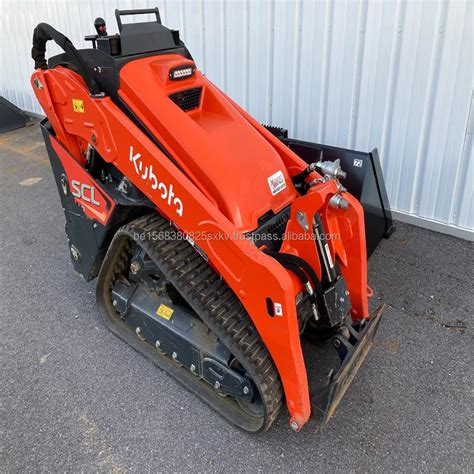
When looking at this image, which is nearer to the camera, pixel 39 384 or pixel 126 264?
pixel 39 384

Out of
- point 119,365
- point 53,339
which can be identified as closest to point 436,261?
point 119,365

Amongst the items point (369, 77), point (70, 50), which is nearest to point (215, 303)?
point (70, 50)

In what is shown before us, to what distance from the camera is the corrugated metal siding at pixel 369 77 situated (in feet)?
10.2

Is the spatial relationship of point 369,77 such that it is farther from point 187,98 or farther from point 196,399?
point 196,399

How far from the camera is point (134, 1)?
482cm

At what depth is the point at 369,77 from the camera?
11.1 feet

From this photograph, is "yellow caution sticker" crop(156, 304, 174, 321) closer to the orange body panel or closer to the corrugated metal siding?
the orange body panel

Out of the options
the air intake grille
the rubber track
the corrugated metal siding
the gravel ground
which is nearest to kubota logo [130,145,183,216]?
the rubber track

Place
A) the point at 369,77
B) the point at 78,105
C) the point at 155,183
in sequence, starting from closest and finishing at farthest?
the point at 155,183
the point at 78,105
the point at 369,77

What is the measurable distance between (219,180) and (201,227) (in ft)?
0.84

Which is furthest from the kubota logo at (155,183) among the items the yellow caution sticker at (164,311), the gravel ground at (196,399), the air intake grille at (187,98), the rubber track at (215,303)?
the gravel ground at (196,399)

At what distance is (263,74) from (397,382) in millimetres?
2797

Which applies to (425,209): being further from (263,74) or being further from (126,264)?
(126,264)

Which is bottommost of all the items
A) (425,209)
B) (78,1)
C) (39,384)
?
(39,384)
